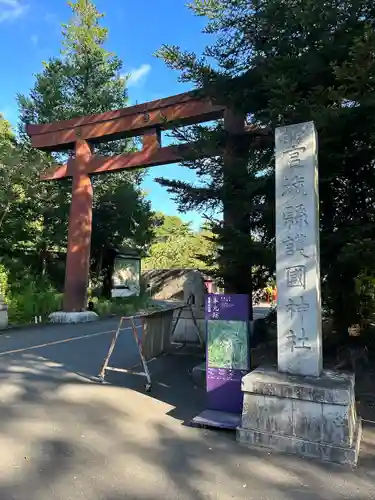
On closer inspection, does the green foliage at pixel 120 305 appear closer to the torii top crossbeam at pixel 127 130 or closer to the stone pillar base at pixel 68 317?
the stone pillar base at pixel 68 317

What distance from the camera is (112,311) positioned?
1686cm

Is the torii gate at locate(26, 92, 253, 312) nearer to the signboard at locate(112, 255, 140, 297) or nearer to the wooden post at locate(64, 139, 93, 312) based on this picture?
the wooden post at locate(64, 139, 93, 312)

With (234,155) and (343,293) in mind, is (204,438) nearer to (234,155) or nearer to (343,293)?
(343,293)

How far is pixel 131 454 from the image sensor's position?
364 cm

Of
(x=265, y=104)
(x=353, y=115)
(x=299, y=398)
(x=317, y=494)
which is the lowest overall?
(x=317, y=494)

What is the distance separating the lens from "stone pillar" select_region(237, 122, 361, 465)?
11.9ft

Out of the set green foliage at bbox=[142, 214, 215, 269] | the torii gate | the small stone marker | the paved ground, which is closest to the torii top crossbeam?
the torii gate

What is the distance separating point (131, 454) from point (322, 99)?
456cm

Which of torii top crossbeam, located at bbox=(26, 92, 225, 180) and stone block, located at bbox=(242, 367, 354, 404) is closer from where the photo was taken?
stone block, located at bbox=(242, 367, 354, 404)

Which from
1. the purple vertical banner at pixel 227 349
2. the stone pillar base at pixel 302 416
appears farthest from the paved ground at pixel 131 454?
the purple vertical banner at pixel 227 349

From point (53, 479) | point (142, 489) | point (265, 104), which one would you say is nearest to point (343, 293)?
point (265, 104)

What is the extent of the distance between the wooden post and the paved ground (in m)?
7.22

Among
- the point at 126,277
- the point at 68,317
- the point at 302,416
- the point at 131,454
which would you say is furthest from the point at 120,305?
the point at 302,416

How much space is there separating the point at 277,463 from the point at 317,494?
52 cm
